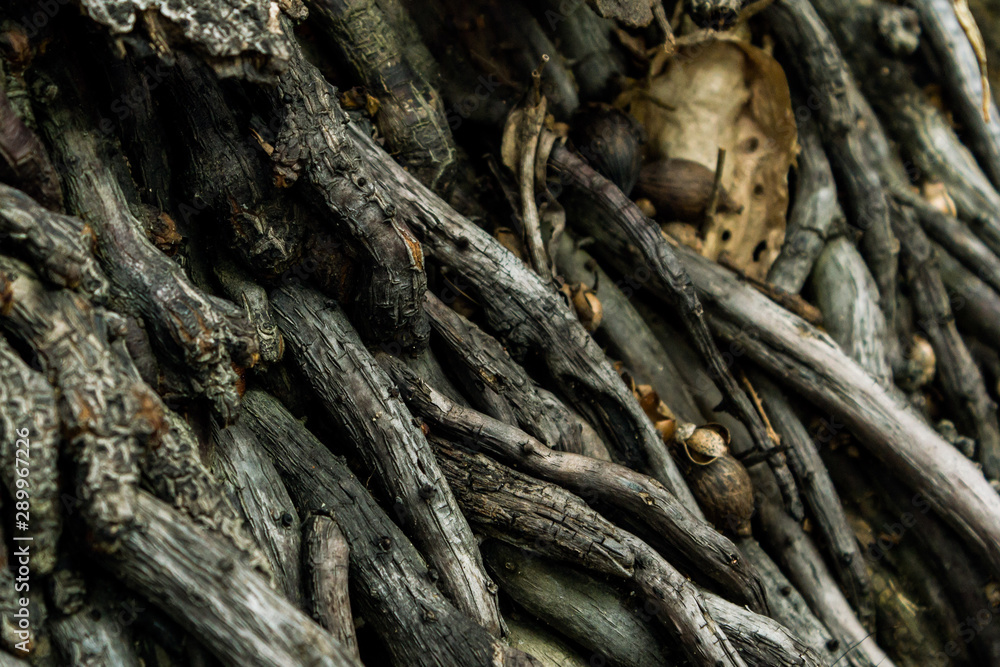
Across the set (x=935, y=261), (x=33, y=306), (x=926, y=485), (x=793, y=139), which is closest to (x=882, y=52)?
(x=793, y=139)

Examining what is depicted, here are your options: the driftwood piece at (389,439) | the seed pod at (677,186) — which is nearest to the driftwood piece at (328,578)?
the driftwood piece at (389,439)

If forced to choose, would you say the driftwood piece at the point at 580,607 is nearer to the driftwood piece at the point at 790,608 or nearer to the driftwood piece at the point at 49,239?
the driftwood piece at the point at 790,608

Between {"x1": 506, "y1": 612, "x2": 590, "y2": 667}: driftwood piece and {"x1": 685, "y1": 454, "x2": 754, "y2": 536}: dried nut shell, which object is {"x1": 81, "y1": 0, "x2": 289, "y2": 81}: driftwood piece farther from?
{"x1": 685, "y1": 454, "x2": 754, "y2": 536}: dried nut shell

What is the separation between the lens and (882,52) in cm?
493

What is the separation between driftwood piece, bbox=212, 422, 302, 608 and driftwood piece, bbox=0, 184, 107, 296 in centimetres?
70

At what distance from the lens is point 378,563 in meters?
2.62

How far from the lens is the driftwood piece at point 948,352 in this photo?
4.47 metres

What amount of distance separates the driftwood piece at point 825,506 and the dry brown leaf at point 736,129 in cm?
98

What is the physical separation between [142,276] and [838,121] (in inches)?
162

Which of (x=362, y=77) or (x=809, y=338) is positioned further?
(x=809, y=338)

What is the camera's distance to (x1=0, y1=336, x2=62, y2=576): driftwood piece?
205 cm

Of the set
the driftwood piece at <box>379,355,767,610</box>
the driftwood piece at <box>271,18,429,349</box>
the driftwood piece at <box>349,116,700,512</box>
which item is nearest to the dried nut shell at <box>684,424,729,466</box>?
the driftwood piece at <box>349,116,700,512</box>

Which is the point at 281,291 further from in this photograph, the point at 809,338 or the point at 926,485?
the point at 926,485

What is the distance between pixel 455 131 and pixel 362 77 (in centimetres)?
72
